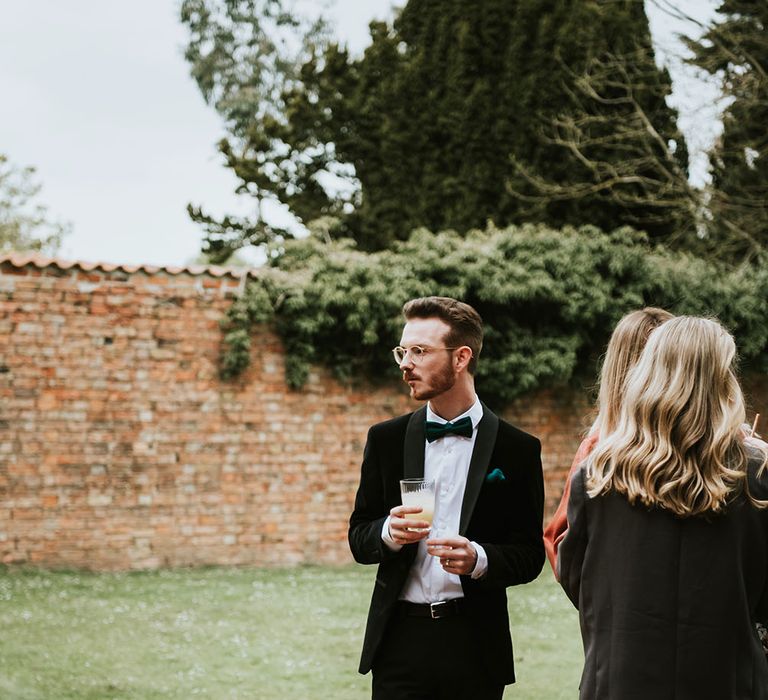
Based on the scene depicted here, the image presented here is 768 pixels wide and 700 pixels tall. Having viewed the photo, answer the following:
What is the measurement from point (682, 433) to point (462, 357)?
1.04 meters

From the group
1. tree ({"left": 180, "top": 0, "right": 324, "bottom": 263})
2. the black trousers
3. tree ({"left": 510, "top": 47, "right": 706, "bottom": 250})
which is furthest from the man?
tree ({"left": 180, "top": 0, "right": 324, "bottom": 263})

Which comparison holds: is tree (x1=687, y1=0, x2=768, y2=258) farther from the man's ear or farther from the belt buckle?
the belt buckle

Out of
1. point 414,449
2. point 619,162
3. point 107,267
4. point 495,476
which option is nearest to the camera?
point 495,476

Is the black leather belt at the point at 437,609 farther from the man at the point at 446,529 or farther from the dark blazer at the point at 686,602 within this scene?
the dark blazer at the point at 686,602

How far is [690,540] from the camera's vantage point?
7.34ft

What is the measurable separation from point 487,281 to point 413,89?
562cm

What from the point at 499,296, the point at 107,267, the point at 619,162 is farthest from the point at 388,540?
the point at 619,162

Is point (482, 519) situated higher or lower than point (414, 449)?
lower

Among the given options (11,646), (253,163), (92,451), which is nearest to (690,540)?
(11,646)

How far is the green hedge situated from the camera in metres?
10.3

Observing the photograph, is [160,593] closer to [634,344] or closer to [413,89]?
[634,344]

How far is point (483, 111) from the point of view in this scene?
1456 centimetres

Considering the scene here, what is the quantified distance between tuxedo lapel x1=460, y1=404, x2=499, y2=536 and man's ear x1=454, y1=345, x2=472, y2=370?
194 millimetres

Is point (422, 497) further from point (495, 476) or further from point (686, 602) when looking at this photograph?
point (686, 602)
